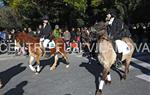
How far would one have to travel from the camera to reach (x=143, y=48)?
2350 cm

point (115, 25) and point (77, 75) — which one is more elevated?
point (115, 25)

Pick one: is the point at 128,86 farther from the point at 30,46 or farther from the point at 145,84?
the point at 30,46

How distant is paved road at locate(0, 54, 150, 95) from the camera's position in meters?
11.3

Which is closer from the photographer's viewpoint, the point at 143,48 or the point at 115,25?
the point at 115,25

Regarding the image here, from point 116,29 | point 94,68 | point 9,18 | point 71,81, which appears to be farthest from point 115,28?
point 9,18

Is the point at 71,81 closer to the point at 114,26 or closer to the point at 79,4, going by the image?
the point at 114,26

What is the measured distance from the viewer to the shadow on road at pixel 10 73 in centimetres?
1380

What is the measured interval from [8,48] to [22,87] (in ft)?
48.8

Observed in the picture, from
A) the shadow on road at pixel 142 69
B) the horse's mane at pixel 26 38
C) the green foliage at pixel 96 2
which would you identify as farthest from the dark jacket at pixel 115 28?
the green foliage at pixel 96 2

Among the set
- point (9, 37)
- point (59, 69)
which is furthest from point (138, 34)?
point (59, 69)

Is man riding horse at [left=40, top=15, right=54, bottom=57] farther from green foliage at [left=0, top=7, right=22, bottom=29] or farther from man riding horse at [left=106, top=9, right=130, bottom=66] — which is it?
green foliage at [left=0, top=7, right=22, bottom=29]

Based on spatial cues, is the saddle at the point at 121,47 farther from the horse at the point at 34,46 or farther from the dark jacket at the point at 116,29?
the horse at the point at 34,46

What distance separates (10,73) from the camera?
1548 centimetres

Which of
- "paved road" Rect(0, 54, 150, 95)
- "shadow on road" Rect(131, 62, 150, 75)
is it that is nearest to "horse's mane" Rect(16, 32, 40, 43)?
"paved road" Rect(0, 54, 150, 95)
